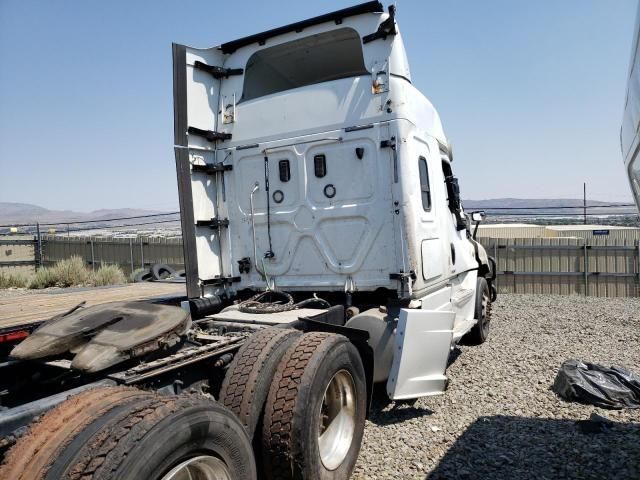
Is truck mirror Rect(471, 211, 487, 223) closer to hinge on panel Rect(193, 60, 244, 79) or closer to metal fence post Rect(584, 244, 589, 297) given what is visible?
hinge on panel Rect(193, 60, 244, 79)

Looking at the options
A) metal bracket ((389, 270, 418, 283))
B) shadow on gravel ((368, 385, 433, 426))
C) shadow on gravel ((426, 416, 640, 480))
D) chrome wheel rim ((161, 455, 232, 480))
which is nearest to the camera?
chrome wheel rim ((161, 455, 232, 480))

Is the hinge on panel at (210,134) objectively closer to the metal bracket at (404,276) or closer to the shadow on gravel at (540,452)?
the metal bracket at (404,276)

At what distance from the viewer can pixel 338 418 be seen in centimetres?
354

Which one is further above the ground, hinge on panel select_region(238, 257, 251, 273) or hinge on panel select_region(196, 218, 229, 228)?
hinge on panel select_region(196, 218, 229, 228)

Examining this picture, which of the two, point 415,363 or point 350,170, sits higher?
point 350,170

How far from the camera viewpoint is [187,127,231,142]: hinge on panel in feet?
15.8

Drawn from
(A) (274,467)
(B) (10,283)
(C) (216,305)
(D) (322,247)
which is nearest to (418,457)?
(A) (274,467)

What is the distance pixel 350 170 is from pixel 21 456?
3479mm

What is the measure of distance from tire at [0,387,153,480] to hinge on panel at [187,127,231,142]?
10.1 feet

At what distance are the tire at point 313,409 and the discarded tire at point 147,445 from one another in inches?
18.0

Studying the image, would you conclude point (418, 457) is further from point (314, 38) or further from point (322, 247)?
point (314, 38)

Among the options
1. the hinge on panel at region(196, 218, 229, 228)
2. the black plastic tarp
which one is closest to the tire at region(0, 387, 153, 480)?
the hinge on panel at region(196, 218, 229, 228)

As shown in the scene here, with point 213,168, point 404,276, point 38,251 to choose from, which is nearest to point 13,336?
point 213,168

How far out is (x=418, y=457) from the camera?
391cm
